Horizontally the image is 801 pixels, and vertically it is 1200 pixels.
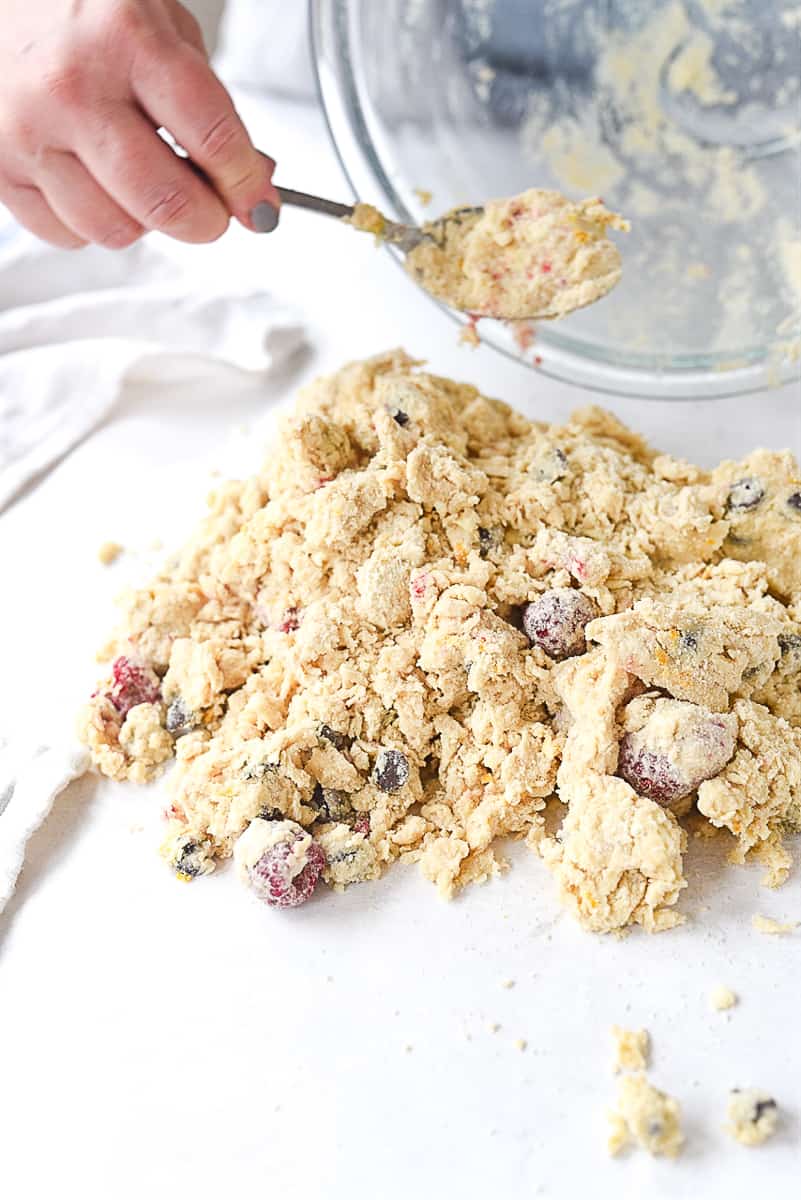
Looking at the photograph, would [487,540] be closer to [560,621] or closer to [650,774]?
[560,621]

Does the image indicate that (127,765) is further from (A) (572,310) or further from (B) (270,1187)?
(A) (572,310)

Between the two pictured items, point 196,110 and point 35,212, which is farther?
point 35,212

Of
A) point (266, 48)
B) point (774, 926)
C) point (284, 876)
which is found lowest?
point (774, 926)

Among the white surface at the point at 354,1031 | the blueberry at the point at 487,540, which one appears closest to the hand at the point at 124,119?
the blueberry at the point at 487,540

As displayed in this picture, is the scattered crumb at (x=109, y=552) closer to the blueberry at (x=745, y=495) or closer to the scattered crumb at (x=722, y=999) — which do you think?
the blueberry at (x=745, y=495)

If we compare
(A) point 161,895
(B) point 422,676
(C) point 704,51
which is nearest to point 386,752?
(B) point 422,676

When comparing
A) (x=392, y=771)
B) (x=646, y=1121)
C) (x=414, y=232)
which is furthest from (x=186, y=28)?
(x=646, y=1121)

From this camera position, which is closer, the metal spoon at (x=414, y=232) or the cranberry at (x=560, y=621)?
the cranberry at (x=560, y=621)
